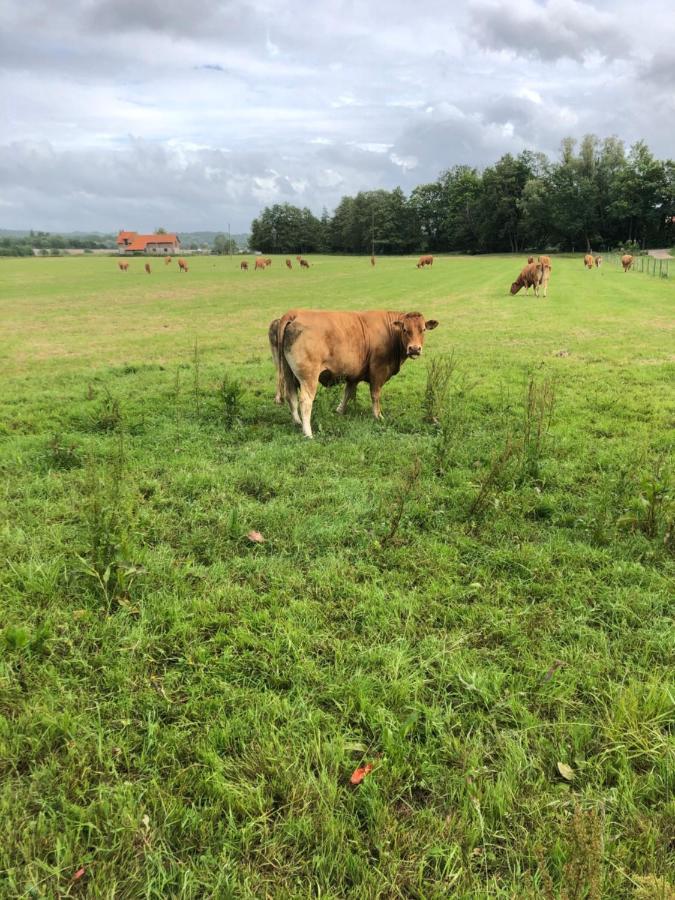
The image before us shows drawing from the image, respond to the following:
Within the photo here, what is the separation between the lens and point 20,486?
5.56m

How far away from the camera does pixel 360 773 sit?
8.16 feet

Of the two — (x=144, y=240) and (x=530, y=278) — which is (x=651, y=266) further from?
(x=144, y=240)

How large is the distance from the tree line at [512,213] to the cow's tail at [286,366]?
7340 cm

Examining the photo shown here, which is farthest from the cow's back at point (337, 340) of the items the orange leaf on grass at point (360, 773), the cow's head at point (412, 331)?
the orange leaf on grass at point (360, 773)

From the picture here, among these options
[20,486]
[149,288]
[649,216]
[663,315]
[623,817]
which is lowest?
[623,817]

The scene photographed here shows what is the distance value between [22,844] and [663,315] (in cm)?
2194

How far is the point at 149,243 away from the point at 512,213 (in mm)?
91823

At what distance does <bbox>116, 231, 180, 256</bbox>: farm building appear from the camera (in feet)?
444

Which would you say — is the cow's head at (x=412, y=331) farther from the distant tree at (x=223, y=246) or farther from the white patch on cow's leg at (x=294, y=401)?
the distant tree at (x=223, y=246)

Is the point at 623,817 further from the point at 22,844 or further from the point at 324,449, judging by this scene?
the point at 324,449

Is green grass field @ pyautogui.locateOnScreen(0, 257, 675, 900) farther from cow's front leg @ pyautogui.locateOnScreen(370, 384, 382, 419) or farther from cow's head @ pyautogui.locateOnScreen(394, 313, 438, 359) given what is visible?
cow's head @ pyautogui.locateOnScreen(394, 313, 438, 359)

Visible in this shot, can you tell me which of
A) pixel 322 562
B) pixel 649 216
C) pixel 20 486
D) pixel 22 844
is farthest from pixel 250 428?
pixel 649 216

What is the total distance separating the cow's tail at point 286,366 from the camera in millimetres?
7445

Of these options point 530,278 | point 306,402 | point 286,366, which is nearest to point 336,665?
point 306,402
